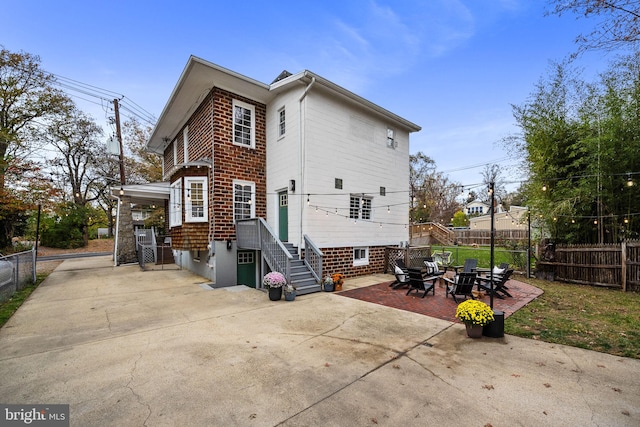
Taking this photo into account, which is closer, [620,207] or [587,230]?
[620,207]

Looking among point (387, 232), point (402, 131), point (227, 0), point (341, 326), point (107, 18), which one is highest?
point (227, 0)

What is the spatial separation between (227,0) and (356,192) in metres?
10.5

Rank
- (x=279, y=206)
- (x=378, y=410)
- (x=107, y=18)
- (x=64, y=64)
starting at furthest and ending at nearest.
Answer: (x=64, y=64) < (x=107, y=18) < (x=279, y=206) < (x=378, y=410)

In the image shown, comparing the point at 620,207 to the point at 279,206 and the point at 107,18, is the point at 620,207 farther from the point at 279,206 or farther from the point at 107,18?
the point at 107,18

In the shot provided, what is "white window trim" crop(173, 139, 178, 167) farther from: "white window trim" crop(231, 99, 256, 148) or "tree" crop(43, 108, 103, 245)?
"tree" crop(43, 108, 103, 245)

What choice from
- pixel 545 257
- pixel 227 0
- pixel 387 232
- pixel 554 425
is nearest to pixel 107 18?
pixel 227 0

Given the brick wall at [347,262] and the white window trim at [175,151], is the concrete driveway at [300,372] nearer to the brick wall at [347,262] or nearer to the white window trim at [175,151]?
the brick wall at [347,262]

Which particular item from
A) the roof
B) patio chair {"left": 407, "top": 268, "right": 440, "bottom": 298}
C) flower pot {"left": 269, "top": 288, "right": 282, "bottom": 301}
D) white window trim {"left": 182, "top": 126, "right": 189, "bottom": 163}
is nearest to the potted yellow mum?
patio chair {"left": 407, "top": 268, "right": 440, "bottom": 298}

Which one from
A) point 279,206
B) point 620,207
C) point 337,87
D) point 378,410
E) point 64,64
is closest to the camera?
point 378,410

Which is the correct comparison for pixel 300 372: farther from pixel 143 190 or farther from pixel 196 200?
pixel 143 190

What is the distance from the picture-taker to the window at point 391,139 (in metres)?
12.6

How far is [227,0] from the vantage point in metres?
11.9

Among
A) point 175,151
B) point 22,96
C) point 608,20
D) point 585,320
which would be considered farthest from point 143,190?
point 585,320

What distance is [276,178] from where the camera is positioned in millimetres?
10422
